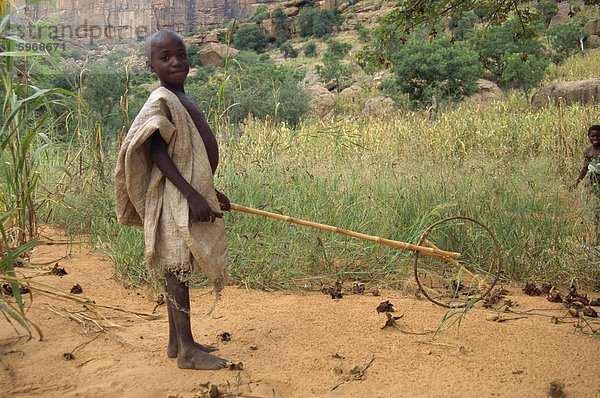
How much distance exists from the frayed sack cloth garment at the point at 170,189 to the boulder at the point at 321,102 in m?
17.9

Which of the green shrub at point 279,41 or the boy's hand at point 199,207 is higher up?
the green shrub at point 279,41

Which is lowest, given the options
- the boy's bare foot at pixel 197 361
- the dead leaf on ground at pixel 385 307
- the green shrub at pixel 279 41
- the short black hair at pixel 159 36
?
the dead leaf on ground at pixel 385 307

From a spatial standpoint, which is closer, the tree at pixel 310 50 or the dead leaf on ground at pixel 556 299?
the dead leaf on ground at pixel 556 299

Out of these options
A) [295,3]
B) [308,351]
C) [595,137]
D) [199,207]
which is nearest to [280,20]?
[295,3]

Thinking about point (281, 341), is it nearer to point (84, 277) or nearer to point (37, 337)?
point (37, 337)

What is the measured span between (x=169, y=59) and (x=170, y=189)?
556mm

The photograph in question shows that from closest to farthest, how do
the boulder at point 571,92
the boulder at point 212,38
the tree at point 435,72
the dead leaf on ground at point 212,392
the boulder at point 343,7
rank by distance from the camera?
the dead leaf on ground at point 212,392 → the boulder at point 571,92 → the tree at point 435,72 → the boulder at point 343,7 → the boulder at point 212,38

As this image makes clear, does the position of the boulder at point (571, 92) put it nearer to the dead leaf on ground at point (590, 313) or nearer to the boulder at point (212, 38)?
the dead leaf on ground at point (590, 313)

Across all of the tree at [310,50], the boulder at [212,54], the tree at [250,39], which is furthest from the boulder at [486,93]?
the tree at [250,39]

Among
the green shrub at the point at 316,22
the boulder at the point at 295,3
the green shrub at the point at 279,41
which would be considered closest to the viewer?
the green shrub at the point at 316,22

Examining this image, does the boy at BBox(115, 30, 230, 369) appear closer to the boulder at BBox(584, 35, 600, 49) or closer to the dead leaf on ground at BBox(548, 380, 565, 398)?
the dead leaf on ground at BBox(548, 380, 565, 398)

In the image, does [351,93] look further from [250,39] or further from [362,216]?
[250,39]

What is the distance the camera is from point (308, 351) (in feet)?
7.65

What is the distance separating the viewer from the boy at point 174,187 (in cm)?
193
